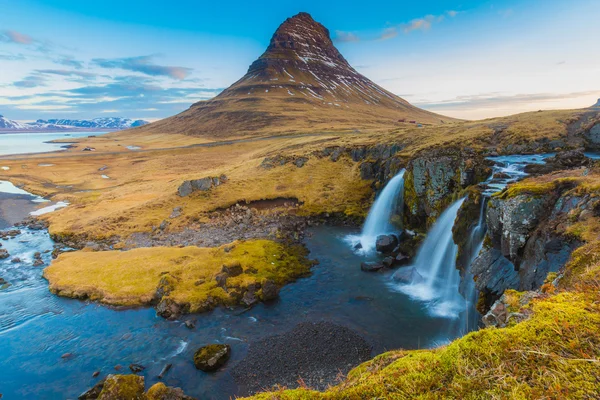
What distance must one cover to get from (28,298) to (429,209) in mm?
45850

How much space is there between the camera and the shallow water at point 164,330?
21281mm

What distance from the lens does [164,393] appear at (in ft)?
61.2

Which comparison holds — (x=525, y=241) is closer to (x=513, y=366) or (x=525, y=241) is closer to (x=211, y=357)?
(x=513, y=366)

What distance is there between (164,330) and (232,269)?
29.3 feet

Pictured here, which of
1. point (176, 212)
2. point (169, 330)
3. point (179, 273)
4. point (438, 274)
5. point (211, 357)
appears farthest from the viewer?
point (176, 212)

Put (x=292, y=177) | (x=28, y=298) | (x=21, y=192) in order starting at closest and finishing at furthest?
(x=28, y=298) < (x=292, y=177) < (x=21, y=192)

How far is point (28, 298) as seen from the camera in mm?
31875

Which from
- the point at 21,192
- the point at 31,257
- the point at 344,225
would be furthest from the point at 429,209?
the point at 21,192

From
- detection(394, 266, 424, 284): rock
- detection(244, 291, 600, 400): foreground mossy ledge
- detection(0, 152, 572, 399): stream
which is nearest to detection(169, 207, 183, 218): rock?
detection(0, 152, 572, 399): stream

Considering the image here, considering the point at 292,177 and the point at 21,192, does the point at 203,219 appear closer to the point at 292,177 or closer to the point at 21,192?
the point at 292,177

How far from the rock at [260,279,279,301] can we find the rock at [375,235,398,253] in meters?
15.4

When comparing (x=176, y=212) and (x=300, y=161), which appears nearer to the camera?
(x=176, y=212)

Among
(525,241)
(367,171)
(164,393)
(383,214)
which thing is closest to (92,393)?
(164,393)

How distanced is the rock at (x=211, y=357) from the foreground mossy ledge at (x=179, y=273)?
19.9ft
